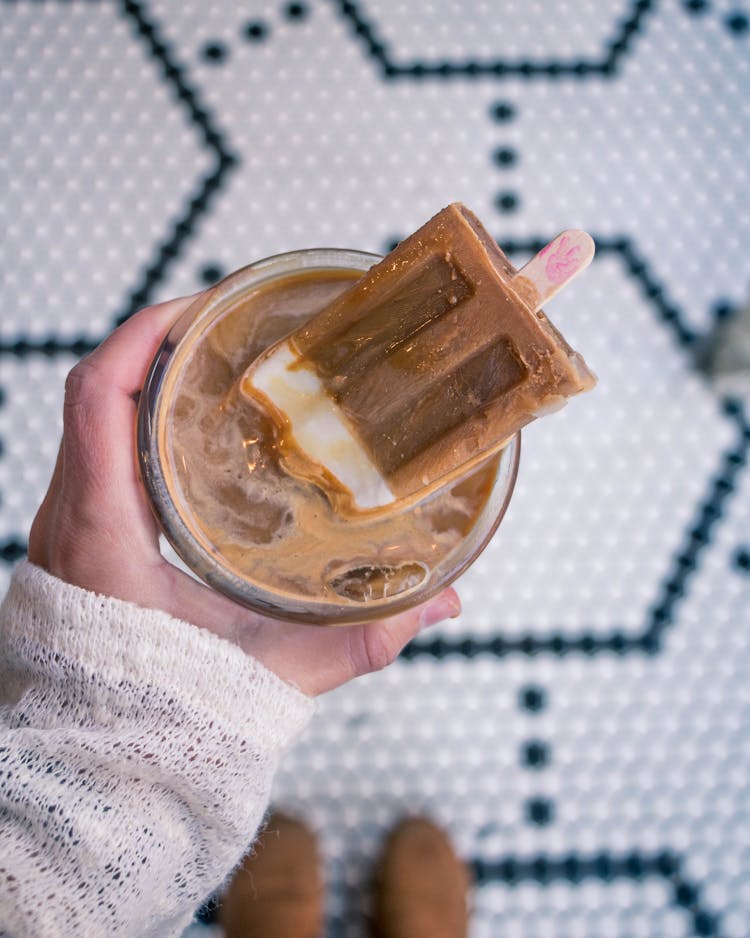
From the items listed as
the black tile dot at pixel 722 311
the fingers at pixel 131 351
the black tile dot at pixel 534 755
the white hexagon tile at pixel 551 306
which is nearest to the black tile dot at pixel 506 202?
the white hexagon tile at pixel 551 306

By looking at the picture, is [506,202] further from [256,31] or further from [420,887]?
[420,887]

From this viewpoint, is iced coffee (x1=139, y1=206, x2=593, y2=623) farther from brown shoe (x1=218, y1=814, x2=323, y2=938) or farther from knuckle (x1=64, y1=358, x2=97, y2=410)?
brown shoe (x1=218, y1=814, x2=323, y2=938)

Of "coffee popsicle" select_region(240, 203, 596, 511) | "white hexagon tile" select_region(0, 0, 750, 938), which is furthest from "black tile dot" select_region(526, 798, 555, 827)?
"coffee popsicle" select_region(240, 203, 596, 511)

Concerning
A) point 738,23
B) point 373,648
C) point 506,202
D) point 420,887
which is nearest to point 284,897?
point 420,887

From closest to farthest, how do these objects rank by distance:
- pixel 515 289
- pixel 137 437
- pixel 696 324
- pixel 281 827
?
pixel 515 289, pixel 137 437, pixel 281 827, pixel 696 324

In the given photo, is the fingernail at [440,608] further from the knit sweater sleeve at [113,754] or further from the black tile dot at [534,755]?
the black tile dot at [534,755]

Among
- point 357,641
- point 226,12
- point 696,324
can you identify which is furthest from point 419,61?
point 357,641

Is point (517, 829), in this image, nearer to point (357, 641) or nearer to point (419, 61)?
point (357, 641)
